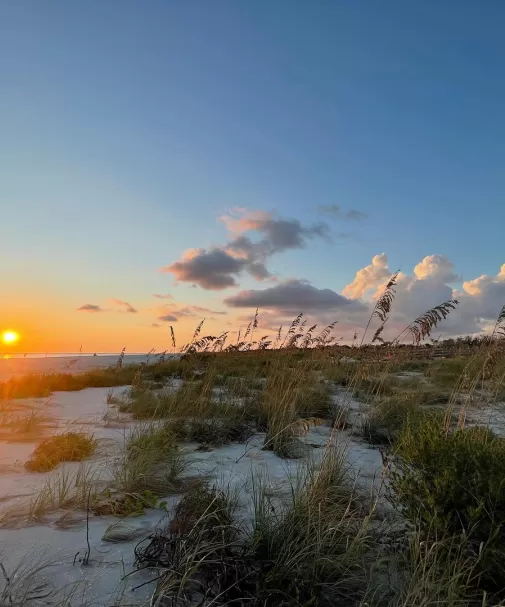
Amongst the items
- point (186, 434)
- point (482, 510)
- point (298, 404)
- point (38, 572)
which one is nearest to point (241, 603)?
point (38, 572)

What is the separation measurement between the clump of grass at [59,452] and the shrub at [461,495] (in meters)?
3.34

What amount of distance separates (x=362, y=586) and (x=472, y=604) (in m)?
0.58

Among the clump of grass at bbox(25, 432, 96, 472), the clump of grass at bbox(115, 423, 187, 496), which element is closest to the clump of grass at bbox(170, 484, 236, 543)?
the clump of grass at bbox(115, 423, 187, 496)

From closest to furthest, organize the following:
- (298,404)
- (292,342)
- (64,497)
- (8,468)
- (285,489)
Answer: (64,497) < (285,489) < (8,468) < (298,404) < (292,342)

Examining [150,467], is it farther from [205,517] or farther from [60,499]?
[205,517]

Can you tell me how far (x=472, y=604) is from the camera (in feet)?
8.08

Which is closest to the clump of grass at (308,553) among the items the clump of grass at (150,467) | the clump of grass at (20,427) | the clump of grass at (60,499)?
the clump of grass at (150,467)

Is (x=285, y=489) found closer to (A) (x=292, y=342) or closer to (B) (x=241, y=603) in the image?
(B) (x=241, y=603)

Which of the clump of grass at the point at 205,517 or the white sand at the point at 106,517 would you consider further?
the clump of grass at the point at 205,517

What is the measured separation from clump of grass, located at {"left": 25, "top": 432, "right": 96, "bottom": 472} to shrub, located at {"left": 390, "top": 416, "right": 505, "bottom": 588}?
334cm

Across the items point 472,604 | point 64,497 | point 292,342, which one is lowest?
point 472,604

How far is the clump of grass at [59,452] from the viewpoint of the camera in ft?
14.7

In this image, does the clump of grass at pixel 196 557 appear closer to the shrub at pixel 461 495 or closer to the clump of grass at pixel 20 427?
the shrub at pixel 461 495

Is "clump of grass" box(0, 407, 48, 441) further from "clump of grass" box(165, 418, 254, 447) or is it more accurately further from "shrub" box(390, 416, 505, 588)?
"shrub" box(390, 416, 505, 588)
